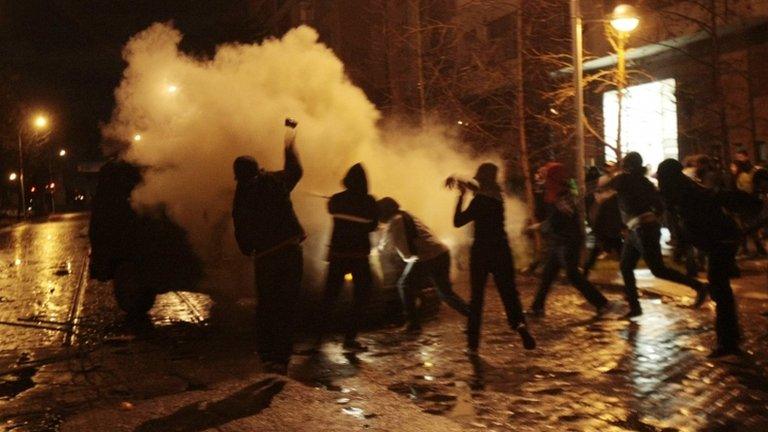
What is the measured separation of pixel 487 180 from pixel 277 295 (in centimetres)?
202

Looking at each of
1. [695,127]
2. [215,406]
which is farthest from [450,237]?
[695,127]

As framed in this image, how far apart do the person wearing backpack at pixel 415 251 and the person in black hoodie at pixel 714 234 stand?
2.22 meters

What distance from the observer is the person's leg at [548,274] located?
8414 mm

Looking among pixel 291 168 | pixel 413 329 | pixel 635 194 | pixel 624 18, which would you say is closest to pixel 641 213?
pixel 635 194

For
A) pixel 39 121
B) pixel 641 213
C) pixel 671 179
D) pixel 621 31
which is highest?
pixel 39 121

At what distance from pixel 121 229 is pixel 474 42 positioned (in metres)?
9.50

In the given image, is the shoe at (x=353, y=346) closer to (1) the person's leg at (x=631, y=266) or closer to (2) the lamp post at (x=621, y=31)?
(1) the person's leg at (x=631, y=266)

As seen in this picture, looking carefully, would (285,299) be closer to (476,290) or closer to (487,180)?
(476,290)

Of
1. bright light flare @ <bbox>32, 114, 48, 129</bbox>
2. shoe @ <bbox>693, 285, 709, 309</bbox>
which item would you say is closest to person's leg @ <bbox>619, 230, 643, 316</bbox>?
shoe @ <bbox>693, 285, 709, 309</bbox>

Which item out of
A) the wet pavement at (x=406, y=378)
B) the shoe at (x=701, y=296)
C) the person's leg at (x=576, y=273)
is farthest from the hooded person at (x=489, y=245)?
the shoe at (x=701, y=296)

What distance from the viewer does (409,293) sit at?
7.93 m

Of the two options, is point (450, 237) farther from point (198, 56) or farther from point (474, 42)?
point (474, 42)

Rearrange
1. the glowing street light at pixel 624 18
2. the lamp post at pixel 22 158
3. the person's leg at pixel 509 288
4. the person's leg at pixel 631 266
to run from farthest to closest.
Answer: the lamp post at pixel 22 158, the glowing street light at pixel 624 18, the person's leg at pixel 631 266, the person's leg at pixel 509 288

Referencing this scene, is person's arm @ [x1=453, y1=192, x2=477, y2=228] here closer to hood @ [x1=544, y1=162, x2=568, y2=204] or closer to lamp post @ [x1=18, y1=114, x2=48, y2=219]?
hood @ [x1=544, y1=162, x2=568, y2=204]
